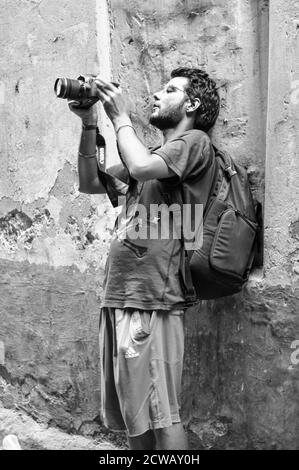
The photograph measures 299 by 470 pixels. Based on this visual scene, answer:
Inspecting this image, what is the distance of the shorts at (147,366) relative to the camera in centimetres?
304

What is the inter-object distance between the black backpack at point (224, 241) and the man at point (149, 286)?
5cm

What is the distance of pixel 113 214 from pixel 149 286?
82 cm

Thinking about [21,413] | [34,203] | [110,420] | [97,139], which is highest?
[97,139]

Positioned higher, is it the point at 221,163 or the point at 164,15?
the point at 164,15

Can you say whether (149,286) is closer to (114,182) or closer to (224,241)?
(224,241)

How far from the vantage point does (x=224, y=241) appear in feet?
10.5

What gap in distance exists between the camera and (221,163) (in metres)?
3.33

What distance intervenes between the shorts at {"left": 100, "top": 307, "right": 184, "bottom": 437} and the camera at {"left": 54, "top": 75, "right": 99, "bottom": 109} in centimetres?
78

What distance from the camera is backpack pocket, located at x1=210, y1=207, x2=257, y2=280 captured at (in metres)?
3.18

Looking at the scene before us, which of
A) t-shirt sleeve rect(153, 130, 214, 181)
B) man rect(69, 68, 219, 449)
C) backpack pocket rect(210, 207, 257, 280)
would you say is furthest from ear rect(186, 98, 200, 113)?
backpack pocket rect(210, 207, 257, 280)

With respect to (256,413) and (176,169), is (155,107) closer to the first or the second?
(176,169)

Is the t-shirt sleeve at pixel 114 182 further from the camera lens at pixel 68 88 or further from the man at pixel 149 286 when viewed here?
the camera lens at pixel 68 88

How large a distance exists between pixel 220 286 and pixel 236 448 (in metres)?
0.67

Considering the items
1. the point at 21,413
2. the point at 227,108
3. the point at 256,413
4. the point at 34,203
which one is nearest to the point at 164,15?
the point at 227,108
